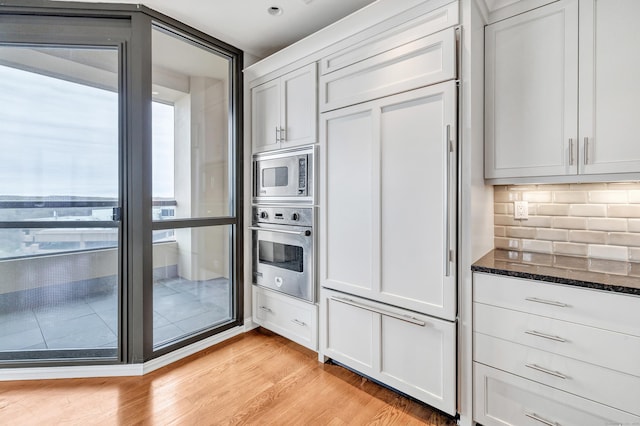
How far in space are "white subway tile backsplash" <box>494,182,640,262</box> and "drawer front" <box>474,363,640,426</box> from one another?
0.68 metres

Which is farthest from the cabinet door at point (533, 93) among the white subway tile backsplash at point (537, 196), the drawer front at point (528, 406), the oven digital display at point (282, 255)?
the oven digital display at point (282, 255)

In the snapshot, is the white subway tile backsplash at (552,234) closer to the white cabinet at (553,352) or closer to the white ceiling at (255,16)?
the white cabinet at (553,352)

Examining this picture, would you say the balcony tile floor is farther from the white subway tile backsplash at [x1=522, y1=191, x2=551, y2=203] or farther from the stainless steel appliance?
the white subway tile backsplash at [x1=522, y1=191, x2=551, y2=203]

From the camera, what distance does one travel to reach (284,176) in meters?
2.57

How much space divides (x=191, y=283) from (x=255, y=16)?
2.17 meters

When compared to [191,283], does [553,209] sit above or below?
above

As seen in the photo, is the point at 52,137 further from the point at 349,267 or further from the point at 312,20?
the point at 349,267

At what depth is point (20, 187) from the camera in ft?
7.00

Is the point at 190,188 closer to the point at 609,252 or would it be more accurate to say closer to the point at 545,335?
the point at 545,335

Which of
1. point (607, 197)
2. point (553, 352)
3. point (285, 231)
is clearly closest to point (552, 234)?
point (607, 197)

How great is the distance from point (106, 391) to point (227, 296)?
108cm

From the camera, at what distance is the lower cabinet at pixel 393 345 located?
1.71 m

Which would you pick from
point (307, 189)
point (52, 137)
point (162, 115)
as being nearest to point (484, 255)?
point (307, 189)

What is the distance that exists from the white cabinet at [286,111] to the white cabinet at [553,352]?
1592 mm
